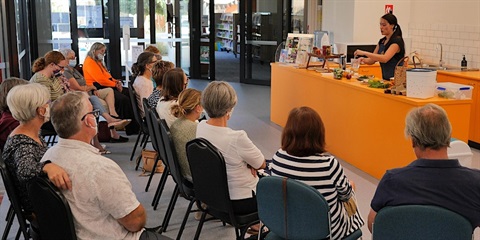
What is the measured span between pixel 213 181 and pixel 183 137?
2.56 ft

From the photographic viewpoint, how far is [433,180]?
104 inches

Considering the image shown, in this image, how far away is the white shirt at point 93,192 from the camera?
268 centimetres

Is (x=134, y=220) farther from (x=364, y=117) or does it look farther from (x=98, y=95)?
(x=98, y=95)

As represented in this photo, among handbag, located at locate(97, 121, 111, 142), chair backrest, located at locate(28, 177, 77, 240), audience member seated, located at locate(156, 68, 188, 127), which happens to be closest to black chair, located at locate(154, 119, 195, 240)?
audience member seated, located at locate(156, 68, 188, 127)

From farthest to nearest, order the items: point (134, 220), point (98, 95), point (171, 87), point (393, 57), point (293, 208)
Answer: point (98, 95)
point (393, 57)
point (171, 87)
point (293, 208)
point (134, 220)

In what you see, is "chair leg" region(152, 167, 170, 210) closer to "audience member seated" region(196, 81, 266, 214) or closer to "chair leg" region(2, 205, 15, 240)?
"chair leg" region(2, 205, 15, 240)

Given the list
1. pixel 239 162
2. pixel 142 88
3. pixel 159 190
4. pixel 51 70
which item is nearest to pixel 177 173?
pixel 239 162

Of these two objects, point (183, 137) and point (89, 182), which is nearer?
point (89, 182)

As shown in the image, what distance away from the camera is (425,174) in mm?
2662

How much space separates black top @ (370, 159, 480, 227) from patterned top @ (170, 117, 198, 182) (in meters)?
1.80

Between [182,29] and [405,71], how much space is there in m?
7.69

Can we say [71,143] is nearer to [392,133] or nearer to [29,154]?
[29,154]

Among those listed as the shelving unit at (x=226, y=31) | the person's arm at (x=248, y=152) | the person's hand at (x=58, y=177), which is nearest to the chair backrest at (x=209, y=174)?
the person's arm at (x=248, y=152)

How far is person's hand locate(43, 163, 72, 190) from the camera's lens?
2662mm
